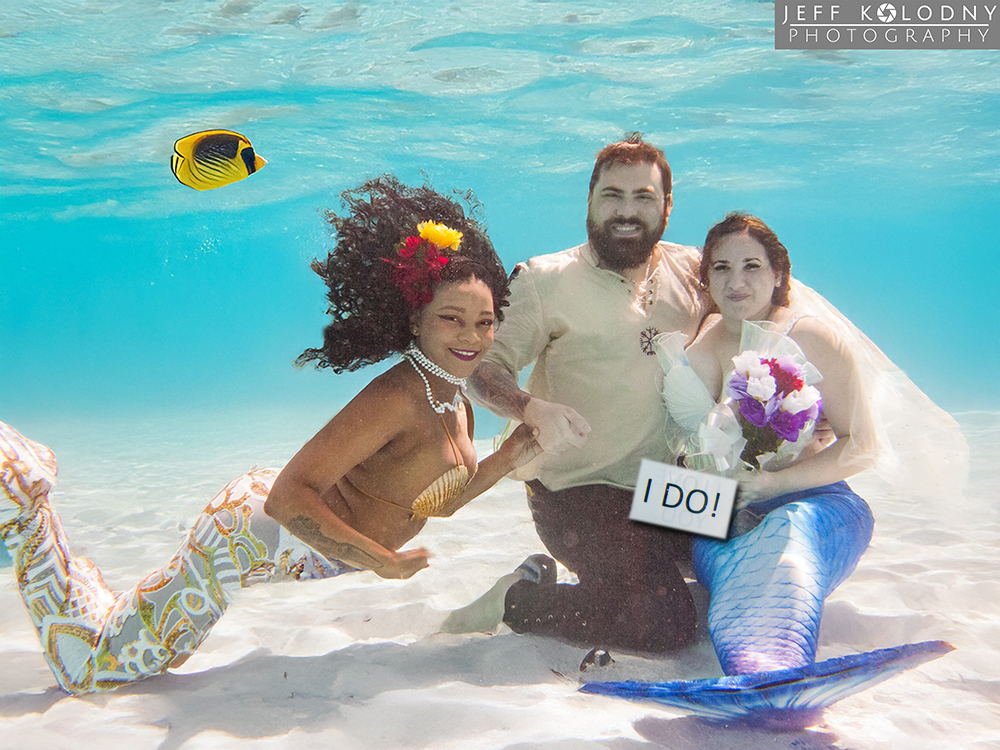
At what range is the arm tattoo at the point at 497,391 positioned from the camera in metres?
3.46

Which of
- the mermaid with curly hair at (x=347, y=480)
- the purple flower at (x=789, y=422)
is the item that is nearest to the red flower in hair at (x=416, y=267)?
the mermaid with curly hair at (x=347, y=480)

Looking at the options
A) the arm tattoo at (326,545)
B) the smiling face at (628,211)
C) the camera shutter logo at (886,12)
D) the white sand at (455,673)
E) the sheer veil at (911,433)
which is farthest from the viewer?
the camera shutter logo at (886,12)

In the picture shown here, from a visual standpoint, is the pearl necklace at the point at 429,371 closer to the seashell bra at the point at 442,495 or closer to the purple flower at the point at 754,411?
the seashell bra at the point at 442,495

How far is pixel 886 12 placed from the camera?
24.1ft

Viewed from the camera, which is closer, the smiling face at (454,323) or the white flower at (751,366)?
the smiling face at (454,323)

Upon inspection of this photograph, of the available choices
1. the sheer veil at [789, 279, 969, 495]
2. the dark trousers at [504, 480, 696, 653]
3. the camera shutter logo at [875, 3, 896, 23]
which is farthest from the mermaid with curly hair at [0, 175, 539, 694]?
the camera shutter logo at [875, 3, 896, 23]

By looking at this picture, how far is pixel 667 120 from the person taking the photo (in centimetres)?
1816

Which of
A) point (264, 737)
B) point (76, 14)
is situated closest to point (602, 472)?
point (264, 737)

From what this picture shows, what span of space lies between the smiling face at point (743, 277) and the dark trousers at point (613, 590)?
129 centimetres

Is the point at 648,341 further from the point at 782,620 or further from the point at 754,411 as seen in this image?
the point at 782,620

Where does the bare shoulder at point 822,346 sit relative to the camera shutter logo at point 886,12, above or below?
below

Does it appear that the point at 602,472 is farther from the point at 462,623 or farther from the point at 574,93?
the point at 574,93

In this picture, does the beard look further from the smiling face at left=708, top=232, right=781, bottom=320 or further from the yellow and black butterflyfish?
the yellow and black butterflyfish

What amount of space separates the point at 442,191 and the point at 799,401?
210 centimetres
